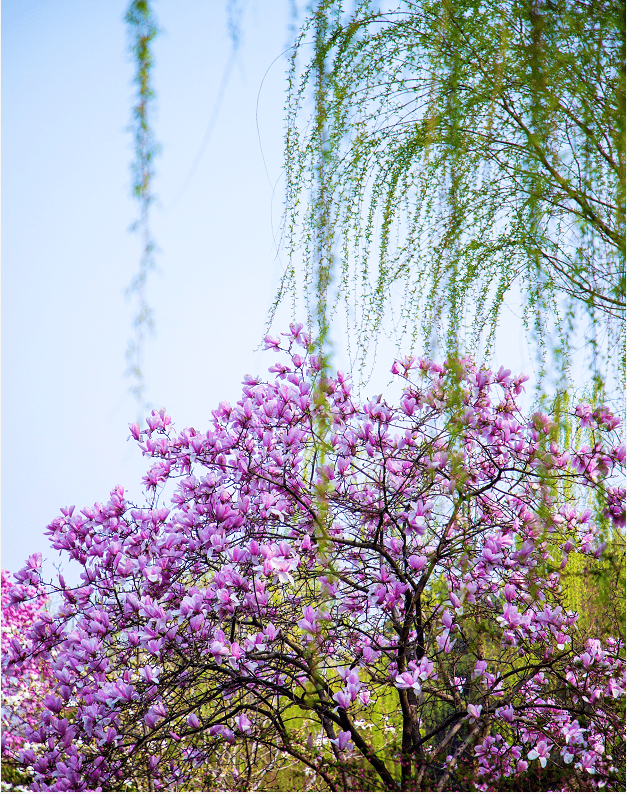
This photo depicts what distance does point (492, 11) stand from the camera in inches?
61.1

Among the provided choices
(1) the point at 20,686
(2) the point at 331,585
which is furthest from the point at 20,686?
(2) the point at 331,585

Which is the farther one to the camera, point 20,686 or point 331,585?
point 20,686

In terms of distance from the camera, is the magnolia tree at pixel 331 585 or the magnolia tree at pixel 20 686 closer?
the magnolia tree at pixel 331 585

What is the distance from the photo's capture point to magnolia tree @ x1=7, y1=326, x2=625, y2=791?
174 cm

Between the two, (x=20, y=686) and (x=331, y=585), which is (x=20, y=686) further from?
(x=331, y=585)

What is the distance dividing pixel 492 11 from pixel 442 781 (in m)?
2.01

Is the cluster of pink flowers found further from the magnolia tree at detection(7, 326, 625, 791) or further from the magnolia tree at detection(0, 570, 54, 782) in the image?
the magnolia tree at detection(7, 326, 625, 791)

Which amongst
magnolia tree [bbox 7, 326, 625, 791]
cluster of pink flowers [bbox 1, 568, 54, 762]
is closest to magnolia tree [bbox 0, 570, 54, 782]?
cluster of pink flowers [bbox 1, 568, 54, 762]

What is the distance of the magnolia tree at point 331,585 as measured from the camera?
174 cm

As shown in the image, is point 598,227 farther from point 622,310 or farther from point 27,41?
point 27,41

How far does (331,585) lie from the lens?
5.84ft

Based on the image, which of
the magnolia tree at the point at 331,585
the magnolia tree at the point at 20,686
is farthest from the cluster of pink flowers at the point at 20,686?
the magnolia tree at the point at 331,585

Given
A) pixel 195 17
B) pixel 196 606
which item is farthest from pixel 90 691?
pixel 195 17

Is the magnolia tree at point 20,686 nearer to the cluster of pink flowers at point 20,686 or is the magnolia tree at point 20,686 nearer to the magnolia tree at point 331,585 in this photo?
the cluster of pink flowers at point 20,686
